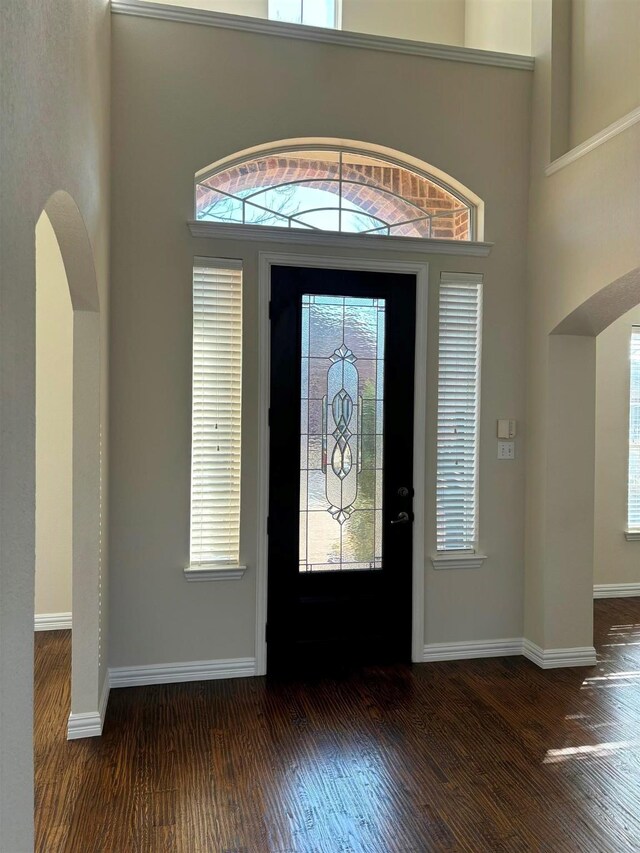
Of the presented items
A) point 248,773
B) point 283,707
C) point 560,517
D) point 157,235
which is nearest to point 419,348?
point 560,517

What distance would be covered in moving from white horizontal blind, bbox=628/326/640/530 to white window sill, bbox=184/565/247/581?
3.58 m

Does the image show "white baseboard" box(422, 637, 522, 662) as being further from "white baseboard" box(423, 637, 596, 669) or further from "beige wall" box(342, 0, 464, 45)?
→ "beige wall" box(342, 0, 464, 45)

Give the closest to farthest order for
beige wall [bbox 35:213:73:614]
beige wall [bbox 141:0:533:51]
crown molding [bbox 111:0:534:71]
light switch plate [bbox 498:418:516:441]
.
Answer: crown molding [bbox 111:0:534:71]
light switch plate [bbox 498:418:516:441]
beige wall [bbox 35:213:73:614]
beige wall [bbox 141:0:533:51]

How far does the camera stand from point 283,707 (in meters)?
3.37

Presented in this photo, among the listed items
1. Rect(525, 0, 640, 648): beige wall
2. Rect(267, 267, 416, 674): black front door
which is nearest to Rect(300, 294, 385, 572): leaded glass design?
Rect(267, 267, 416, 674): black front door

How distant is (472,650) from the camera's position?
407 centimetres

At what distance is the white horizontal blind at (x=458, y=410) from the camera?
13.2 ft

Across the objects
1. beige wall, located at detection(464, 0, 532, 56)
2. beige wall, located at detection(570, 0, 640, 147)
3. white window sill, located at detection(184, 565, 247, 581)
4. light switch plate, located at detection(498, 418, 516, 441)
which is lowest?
white window sill, located at detection(184, 565, 247, 581)

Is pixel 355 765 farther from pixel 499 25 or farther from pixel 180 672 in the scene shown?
pixel 499 25

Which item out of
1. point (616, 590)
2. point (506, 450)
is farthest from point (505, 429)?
point (616, 590)

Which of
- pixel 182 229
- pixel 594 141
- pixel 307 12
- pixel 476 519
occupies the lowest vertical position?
pixel 476 519

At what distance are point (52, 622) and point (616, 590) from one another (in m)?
4.43

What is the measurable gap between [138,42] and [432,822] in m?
3.96

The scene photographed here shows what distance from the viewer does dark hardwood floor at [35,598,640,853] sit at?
7.83ft
